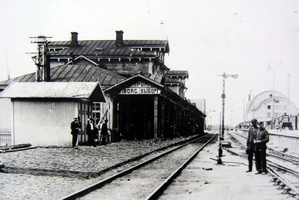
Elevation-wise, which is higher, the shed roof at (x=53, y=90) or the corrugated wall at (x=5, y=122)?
the shed roof at (x=53, y=90)

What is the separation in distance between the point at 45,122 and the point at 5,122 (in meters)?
6.30

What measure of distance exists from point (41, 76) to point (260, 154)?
18.5 m

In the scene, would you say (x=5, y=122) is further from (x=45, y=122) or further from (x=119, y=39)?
(x=119, y=39)

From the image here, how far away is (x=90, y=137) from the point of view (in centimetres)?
1975

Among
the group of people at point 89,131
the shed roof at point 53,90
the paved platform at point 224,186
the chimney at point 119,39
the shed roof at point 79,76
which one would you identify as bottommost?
the paved platform at point 224,186

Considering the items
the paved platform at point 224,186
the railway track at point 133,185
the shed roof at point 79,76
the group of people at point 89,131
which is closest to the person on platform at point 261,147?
the paved platform at point 224,186

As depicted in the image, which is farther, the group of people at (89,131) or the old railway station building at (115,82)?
the old railway station building at (115,82)

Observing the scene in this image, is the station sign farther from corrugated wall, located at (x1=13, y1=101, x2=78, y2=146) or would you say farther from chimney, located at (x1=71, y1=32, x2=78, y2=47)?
chimney, located at (x1=71, y1=32, x2=78, y2=47)

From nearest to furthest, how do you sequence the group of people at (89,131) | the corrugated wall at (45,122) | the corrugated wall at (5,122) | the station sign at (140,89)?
the group of people at (89,131), the corrugated wall at (45,122), the corrugated wall at (5,122), the station sign at (140,89)

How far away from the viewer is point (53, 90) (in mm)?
19297

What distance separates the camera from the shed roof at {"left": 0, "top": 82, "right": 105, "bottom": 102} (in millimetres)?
18750

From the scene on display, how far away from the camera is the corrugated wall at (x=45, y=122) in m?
18.7

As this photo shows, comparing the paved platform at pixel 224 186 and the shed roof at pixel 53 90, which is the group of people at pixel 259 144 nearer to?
the paved platform at pixel 224 186

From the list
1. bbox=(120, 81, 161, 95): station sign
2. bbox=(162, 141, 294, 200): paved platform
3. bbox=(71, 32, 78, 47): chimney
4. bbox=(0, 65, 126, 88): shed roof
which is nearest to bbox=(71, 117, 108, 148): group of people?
bbox=(120, 81, 161, 95): station sign
